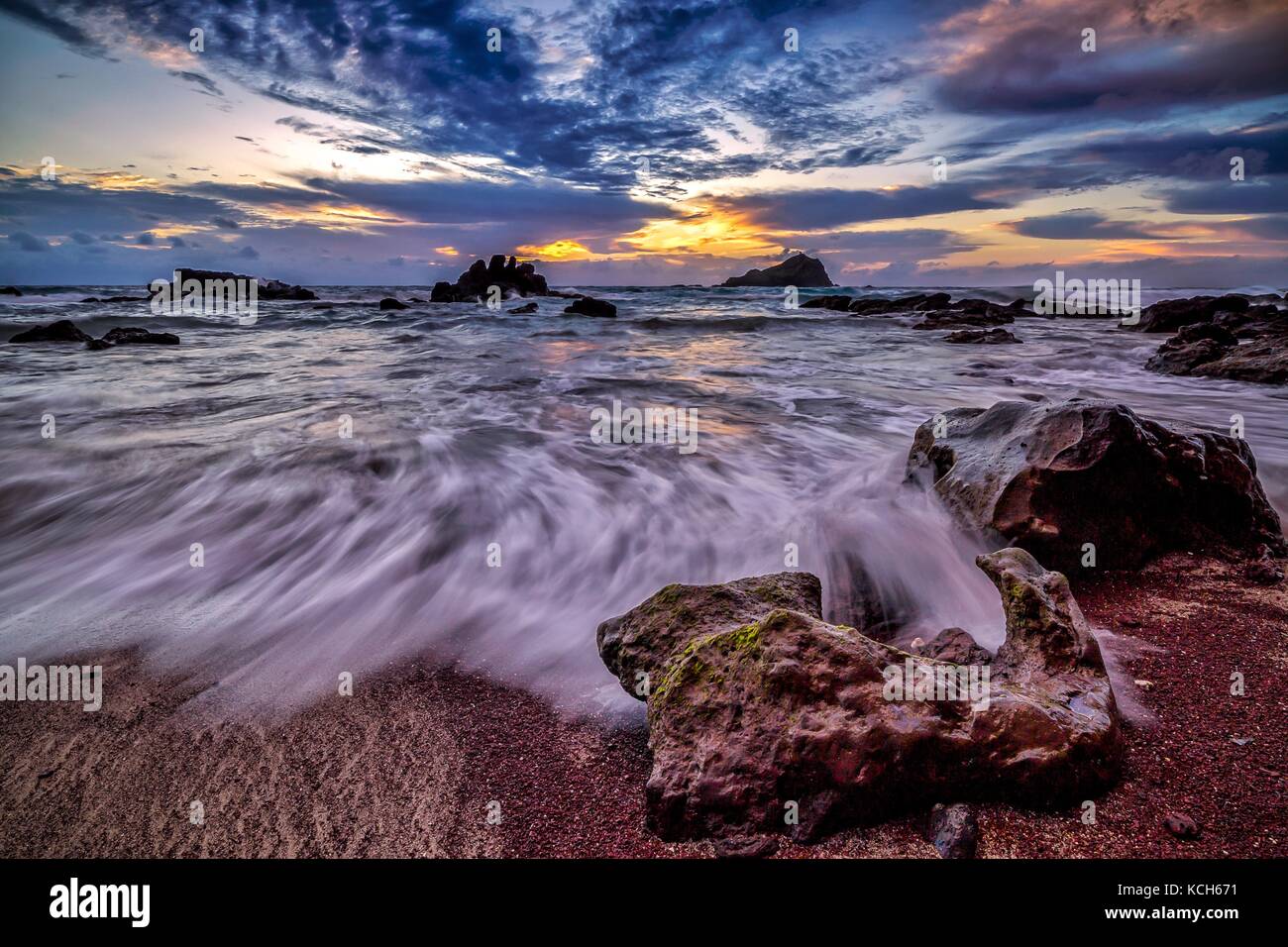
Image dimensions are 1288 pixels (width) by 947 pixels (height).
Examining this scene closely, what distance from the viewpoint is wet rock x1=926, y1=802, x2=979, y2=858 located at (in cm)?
176

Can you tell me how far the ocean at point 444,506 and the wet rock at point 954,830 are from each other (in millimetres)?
1480

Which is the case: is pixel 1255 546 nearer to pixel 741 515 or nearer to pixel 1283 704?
pixel 1283 704

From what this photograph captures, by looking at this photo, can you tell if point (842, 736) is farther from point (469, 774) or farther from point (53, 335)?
point (53, 335)

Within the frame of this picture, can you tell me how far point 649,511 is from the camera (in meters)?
5.54

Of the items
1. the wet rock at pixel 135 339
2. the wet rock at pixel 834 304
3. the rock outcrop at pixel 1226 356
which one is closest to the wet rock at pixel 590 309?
the wet rock at pixel 834 304

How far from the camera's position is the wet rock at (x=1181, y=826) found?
1.80 meters

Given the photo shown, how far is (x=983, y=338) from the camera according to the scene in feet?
61.6

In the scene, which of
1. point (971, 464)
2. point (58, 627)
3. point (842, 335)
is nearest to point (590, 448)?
point (971, 464)

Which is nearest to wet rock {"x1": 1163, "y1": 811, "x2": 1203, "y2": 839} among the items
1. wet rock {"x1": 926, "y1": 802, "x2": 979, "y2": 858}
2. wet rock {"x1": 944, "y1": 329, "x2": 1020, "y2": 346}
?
wet rock {"x1": 926, "y1": 802, "x2": 979, "y2": 858}

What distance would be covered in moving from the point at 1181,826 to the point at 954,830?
69 cm

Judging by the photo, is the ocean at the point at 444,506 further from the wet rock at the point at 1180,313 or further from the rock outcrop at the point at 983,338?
the wet rock at the point at 1180,313

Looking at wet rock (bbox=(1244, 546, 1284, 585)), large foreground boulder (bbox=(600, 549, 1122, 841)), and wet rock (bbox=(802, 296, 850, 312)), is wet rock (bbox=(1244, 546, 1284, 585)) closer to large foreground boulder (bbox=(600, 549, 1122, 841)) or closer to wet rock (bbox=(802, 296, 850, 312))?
large foreground boulder (bbox=(600, 549, 1122, 841))

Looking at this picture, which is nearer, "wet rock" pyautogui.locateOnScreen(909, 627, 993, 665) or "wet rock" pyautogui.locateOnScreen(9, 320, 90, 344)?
"wet rock" pyautogui.locateOnScreen(909, 627, 993, 665)

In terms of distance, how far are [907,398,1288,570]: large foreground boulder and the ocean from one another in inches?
18.0
